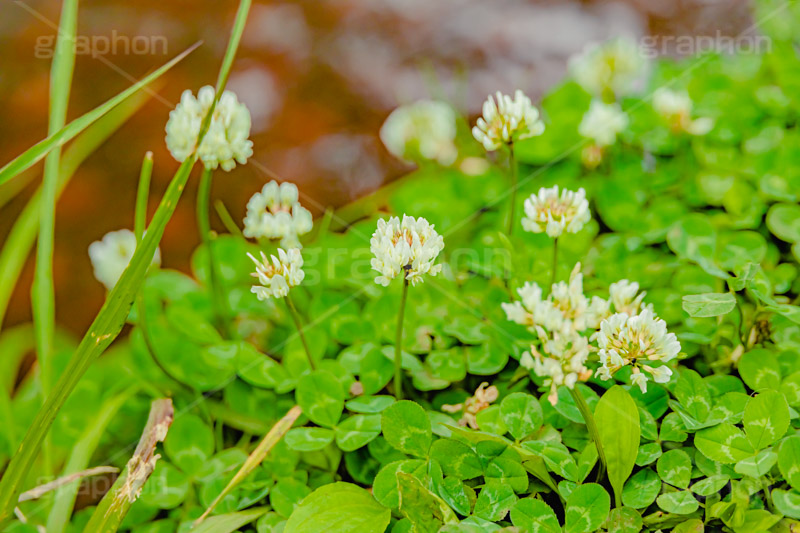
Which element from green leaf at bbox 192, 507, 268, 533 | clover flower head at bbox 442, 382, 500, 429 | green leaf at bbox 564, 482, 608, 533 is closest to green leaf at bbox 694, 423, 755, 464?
green leaf at bbox 564, 482, 608, 533

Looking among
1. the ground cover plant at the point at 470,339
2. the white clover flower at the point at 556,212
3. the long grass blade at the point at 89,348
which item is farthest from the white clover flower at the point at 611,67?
the long grass blade at the point at 89,348

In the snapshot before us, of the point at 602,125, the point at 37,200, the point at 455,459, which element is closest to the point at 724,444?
the point at 455,459

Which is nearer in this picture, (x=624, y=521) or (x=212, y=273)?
(x=624, y=521)

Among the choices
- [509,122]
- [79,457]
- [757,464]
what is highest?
[509,122]

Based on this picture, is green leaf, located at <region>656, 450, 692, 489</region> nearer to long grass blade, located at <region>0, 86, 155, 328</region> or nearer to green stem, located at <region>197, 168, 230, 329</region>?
green stem, located at <region>197, 168, 230, 329</region>

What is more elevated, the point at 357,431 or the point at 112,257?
the point at 112,257

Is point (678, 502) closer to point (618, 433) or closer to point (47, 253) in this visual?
point (618, 433)

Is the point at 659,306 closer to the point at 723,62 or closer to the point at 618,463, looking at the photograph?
the point at 618,463
